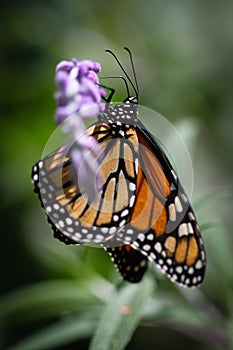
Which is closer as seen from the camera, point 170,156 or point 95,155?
point 95,155

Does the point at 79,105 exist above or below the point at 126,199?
above

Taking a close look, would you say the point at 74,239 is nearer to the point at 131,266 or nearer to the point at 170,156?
the point at 131,266

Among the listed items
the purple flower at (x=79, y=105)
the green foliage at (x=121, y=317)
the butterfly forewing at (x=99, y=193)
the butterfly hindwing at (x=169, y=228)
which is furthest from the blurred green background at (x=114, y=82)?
the purple flower at (x=79, y=105)

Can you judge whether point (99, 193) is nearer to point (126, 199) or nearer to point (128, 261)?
point (126, 199)

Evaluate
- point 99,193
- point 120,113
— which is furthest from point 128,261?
point 120,113

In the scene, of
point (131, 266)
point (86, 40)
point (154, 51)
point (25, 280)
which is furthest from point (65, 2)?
point (131, 266)

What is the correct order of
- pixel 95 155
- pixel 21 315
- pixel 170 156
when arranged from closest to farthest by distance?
pixel 95 155
pixel 170 156
pixel 21 315
